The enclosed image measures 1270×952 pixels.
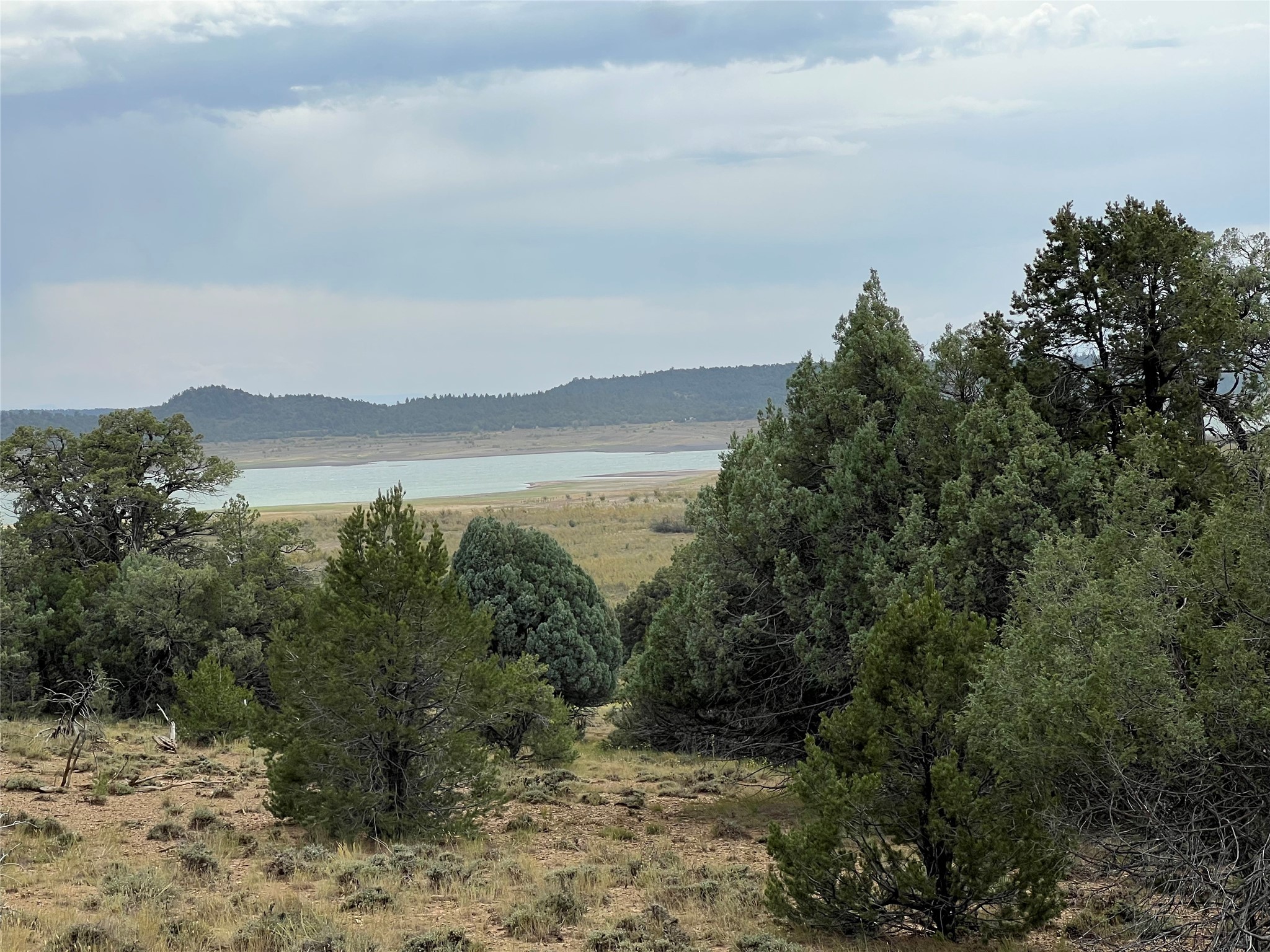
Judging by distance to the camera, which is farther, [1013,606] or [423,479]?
[423,479]

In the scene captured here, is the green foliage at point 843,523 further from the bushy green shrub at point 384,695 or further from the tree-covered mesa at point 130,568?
the tree-covered mesa at point 130,568

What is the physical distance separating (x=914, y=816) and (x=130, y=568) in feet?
75.2

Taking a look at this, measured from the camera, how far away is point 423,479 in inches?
6319

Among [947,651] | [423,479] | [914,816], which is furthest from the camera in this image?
[423,479]

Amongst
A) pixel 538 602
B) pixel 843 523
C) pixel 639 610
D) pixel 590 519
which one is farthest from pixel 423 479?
pixel 843 523

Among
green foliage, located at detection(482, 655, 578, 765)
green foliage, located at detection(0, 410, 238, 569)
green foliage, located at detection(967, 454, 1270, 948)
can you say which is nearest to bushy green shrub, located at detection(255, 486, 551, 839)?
green foliage, located at detection(482, 655, 578, 765)

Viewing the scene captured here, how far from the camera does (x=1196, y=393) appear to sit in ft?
43.2

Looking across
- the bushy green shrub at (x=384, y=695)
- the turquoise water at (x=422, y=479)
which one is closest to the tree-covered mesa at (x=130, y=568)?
the bushy green shrub at (x=384, y=695)

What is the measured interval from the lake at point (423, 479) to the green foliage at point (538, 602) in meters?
92.1

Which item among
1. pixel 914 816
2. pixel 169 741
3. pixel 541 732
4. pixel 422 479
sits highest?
pixel 914 816

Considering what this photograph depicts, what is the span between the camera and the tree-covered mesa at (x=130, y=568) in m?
25.9

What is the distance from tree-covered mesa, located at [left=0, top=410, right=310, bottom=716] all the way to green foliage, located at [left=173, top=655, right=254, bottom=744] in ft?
11.5

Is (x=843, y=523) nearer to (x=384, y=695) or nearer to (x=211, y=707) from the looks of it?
(x=384, y=695)

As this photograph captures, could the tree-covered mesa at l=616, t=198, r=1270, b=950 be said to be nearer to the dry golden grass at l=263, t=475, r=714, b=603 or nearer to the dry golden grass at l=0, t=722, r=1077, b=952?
the dry golden grass at l=0, t=722, r=1077, b=952
